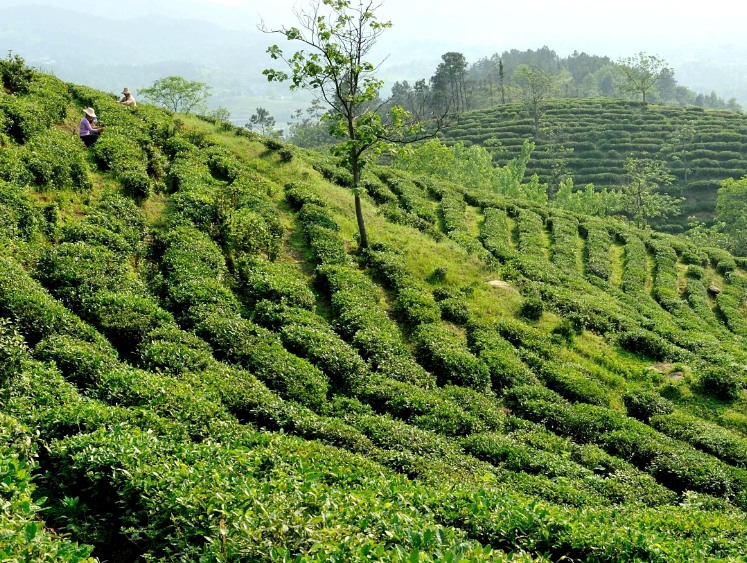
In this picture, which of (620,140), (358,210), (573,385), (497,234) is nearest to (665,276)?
(497,234)

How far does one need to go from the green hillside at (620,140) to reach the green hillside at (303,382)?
7941cm

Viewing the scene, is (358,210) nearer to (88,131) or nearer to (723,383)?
(88,131)

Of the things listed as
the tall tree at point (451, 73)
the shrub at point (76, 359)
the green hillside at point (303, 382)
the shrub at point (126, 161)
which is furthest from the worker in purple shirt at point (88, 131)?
the tall tree at point (451, 73)

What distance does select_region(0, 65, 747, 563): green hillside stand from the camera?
6.19 meters

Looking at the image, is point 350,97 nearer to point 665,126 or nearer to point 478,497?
point 478,497

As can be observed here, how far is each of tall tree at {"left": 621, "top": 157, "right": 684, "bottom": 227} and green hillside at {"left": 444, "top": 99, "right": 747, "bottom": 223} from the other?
3869mm

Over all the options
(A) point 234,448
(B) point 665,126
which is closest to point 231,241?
(A) point 234,448

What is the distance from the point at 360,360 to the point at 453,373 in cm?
289

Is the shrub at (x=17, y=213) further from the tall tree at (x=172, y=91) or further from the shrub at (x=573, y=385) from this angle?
the tall tree at (x=172, y=91)

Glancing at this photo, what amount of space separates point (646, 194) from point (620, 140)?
46.5 metres

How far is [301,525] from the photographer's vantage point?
17.5 ft

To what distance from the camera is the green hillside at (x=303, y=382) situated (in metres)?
6.19

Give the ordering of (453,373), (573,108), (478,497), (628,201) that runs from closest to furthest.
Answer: (478,497) < (453,373) < (628,201) < (573,108)

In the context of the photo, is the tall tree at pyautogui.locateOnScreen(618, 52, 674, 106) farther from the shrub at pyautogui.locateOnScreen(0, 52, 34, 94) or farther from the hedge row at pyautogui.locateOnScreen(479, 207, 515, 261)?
the shrub at pyautogui.locateOnScreen(0, 52, 34, 94)
